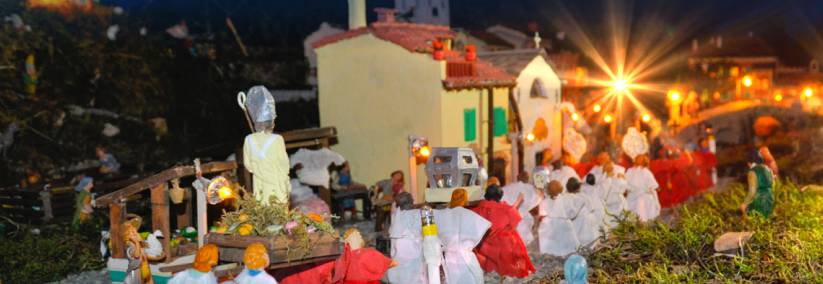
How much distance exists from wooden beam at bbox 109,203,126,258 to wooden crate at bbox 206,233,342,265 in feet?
7.13

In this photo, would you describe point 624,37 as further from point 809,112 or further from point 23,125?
point 23,125

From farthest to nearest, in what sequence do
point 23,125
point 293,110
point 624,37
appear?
point 624,37, point 293,110, point 23,125

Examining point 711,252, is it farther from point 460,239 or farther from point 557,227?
point 460,239

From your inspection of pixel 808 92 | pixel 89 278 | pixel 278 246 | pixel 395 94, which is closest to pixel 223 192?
pixel 278 246

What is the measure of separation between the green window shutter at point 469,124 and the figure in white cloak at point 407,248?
7.92 metres

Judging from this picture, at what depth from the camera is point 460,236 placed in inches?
433

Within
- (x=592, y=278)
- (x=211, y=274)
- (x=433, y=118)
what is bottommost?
(x=592, y=278)

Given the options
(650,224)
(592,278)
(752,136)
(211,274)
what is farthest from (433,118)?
(752,136)

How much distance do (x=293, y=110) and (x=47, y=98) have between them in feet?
20.1

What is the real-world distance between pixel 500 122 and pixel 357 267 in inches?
461

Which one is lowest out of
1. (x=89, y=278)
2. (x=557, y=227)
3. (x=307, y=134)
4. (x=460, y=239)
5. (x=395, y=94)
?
(x=89, y=278)

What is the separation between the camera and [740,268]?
35.4 ft

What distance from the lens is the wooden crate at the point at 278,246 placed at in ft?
28.0

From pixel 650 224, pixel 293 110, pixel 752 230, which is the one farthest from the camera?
pixel 293 110
